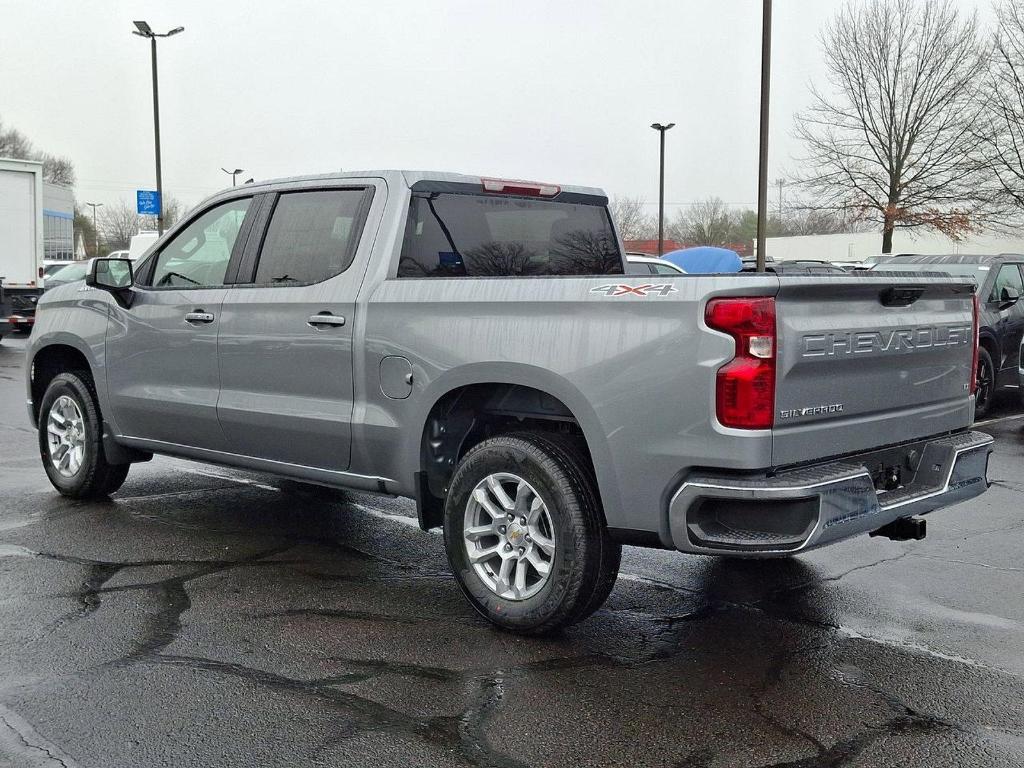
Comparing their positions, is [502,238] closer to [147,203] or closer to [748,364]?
[748,364]

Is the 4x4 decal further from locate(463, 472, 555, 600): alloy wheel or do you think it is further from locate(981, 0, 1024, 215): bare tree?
locate(981, 0, 1024, 215): bare tree

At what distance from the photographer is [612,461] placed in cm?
422

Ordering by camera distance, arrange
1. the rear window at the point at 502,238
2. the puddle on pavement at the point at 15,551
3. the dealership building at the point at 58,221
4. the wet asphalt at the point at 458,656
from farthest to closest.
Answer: the dealership building at the point at 58,221
the puddle on pavement at the point at 15,551
the rear window at the point at 502,238
the wet asphalt at the point at 458,656

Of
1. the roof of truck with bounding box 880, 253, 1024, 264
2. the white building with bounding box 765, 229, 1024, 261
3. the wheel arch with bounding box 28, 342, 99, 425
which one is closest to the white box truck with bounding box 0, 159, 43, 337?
the wheel arch with bounding box 28, 342, 99, 425

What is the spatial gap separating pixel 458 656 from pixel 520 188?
2489 mm

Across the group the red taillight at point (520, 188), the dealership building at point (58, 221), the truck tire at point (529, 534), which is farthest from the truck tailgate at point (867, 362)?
the dealership building at point (58, 221)

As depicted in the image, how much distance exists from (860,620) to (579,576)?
1.34m

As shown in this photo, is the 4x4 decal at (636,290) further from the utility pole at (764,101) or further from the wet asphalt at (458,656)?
the utility pole at (764,101)

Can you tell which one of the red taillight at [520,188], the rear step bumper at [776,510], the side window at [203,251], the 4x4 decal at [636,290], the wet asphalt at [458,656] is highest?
the red taillight at [520,188]

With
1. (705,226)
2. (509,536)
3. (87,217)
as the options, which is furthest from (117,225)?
(509,536)

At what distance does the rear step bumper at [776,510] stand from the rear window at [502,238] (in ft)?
4.87

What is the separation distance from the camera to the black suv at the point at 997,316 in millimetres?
11422

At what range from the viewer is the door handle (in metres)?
5.19

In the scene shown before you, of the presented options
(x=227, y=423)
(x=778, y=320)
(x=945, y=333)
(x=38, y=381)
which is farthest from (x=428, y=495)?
(x=38, y=381)
